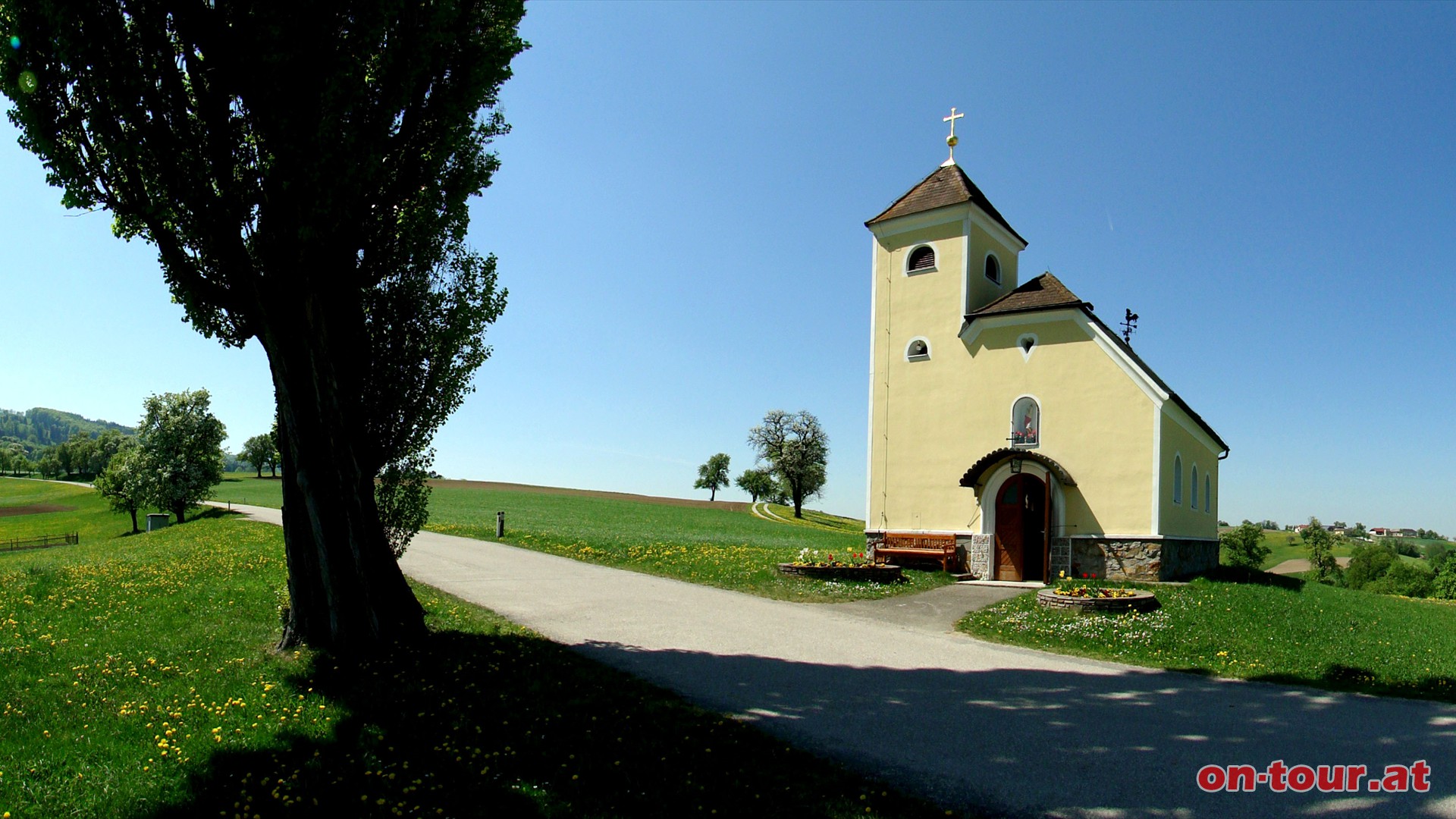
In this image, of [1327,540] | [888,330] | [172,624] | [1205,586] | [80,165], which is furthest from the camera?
[1327,540]

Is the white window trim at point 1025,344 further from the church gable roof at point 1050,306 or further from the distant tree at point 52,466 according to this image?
the distant tree at point 52,466

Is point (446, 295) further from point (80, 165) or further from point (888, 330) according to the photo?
point (888, 330)

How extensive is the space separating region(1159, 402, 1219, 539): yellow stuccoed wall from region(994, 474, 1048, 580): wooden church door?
2.68m

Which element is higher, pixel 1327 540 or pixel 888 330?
pixel 888 330

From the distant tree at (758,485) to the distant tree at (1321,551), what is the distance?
149 ft

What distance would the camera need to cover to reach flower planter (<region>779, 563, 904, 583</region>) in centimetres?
1769

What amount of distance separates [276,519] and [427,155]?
123 feet

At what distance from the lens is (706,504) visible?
7412 centimetres

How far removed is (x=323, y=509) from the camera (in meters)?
9.59

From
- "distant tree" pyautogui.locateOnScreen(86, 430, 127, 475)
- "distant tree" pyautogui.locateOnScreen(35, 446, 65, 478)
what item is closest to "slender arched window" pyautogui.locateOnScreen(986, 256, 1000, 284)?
"distant tree" pyautogui.locateOnScreen(86, 430, 127, 475)

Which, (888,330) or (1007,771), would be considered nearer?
(1007,771)

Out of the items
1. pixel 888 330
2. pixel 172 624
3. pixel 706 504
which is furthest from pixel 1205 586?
pixel 706 504

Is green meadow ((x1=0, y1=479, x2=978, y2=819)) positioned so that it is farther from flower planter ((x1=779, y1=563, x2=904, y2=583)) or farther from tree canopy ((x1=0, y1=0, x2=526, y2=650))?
flower planter ((x1=779, y1=563, x2=904, y2=583))

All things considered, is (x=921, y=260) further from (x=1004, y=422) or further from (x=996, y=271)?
(x=1004, y=422)
